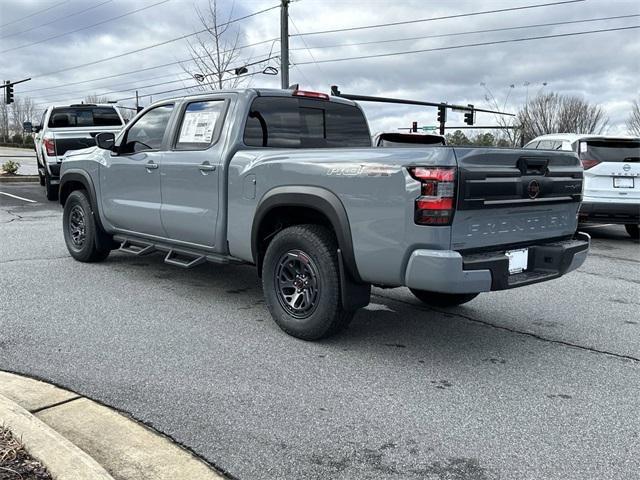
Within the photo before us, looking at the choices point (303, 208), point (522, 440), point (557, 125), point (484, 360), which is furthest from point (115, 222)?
point (557, 125)

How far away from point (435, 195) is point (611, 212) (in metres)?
7.42

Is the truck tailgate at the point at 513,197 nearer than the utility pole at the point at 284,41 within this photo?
Yes

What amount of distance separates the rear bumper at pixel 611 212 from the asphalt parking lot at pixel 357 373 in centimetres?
364

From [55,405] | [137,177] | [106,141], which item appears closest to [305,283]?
[55,405]

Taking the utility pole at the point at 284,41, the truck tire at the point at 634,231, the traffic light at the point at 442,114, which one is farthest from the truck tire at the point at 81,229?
the traffic light at the point at 442,114

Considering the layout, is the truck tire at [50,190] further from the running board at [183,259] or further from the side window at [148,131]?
the running board at [183,259]

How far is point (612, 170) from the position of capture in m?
9.84

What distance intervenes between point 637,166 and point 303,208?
24.9 ft

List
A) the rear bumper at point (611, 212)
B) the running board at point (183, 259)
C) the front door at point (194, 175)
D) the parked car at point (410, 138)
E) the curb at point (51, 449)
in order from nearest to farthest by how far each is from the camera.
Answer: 1. the curb at point (51, 449)
2. the front door at point (194, 175)
3. the running board at point (183, 259)
4. the parked car at point (410, 138)
5. the rear bumper at point (611, 212)

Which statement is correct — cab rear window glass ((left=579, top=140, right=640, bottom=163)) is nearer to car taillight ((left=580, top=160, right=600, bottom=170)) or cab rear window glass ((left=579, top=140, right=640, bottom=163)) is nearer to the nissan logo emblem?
car taillight ((left=580, top=160, right=600, bottom=170))

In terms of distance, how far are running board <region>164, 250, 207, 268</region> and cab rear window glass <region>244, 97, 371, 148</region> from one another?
3.85 ft

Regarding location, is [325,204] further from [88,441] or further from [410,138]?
[410,138]

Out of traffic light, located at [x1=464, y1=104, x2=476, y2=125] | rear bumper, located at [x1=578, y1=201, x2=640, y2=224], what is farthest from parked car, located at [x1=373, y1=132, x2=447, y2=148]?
traffic light, located at [x1=464, y1=104, x2=476, y2=125]

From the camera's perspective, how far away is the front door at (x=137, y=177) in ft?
19.2
